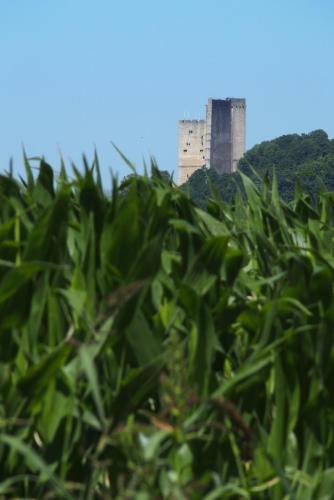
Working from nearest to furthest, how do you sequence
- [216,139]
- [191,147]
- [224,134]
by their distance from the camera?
[216,139] → [224,134] → [191,147]

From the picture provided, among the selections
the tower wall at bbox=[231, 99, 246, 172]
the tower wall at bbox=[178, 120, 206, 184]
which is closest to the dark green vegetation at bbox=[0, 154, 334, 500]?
the tower wall at bbox=[231, 99, 246, 172]

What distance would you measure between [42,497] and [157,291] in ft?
1.55

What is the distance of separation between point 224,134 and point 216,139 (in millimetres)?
875

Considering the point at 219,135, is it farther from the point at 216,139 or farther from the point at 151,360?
the point at 151,360

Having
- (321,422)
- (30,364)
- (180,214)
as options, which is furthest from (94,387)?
(180,214)

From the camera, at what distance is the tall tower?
102438 millimetres

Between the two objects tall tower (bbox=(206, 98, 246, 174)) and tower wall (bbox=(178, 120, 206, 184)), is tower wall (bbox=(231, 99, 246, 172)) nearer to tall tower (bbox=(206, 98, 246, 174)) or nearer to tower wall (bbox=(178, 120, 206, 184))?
tall tower (bbox=(206, 98, 246, 174))

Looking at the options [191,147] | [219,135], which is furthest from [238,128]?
[191,147]

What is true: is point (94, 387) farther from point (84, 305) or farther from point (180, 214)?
point (180, 214)

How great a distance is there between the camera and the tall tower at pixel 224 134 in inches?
4033

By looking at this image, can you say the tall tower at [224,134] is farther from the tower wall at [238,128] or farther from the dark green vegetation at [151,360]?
the dark green vegetation at [151,360]

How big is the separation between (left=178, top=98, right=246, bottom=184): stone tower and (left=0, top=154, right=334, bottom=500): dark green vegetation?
98911 mm

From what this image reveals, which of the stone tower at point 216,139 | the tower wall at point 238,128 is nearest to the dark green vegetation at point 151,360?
the stone tower at point 216,139

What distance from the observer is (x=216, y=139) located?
337 feet
